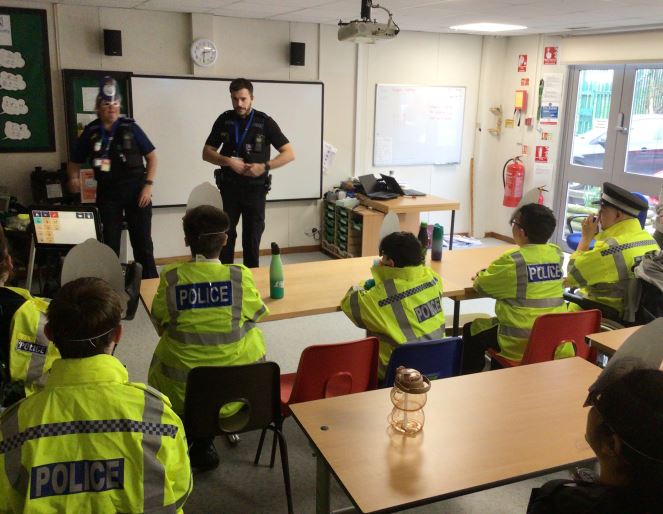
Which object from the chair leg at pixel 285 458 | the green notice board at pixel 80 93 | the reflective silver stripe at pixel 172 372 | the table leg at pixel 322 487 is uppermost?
the green notice board at pixel 80 93

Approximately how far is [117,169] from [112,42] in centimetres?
160

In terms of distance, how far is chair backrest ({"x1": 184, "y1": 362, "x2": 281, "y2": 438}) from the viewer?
2229 millimetres

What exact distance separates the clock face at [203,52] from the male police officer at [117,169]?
4.68ft

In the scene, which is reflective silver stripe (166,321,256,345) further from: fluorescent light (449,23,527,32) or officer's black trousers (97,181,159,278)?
fluorescent light (449,23,527,32)

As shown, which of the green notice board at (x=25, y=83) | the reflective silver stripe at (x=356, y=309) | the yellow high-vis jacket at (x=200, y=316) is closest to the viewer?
the yellow high-vis jacket at (x=200, y=316)

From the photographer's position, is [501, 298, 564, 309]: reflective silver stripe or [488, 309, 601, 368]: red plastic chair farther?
[501, 298, 564, 309]: reflective silver stripe

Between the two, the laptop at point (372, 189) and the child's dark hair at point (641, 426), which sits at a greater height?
the child's dark hair at point (641, 426)

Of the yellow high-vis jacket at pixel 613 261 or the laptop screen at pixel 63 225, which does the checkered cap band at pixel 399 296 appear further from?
the laptop screen at pixel 63 225

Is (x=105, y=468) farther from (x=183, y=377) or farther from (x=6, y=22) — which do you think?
(x=6, y=22)

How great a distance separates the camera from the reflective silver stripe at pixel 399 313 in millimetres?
2654

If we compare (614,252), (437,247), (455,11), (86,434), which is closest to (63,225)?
(437,247)

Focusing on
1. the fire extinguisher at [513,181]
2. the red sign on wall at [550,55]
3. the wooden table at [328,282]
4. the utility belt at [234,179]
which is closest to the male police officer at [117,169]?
the utility belt at [234,179]

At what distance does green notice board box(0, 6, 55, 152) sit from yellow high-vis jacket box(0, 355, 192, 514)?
15.4 ft

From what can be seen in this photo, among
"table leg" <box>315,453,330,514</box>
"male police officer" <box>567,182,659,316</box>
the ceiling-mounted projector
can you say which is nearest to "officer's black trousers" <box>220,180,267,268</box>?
the ceiling-mounted projector
